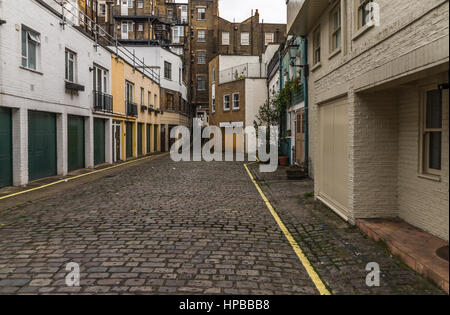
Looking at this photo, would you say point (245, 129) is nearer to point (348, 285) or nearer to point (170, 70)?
point (170, 70)

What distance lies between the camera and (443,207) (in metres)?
5.34

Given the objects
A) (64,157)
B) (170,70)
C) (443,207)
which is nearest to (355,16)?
(443,207)

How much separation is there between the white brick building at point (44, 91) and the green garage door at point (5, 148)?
31 millimetres

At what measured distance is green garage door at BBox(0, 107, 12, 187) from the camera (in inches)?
459

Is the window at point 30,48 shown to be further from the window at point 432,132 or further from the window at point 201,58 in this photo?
the window at point 201,58

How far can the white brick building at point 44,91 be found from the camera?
11969 millimetres

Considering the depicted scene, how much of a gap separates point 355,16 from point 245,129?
972 inches

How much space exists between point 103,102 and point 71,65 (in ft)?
11.3

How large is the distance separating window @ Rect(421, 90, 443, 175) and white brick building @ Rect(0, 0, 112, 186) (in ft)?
36.2

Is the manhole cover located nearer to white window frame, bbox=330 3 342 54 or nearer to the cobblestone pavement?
the cobblestone pavement

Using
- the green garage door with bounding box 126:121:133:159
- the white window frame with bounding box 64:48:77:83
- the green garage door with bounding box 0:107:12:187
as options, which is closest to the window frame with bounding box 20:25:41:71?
the green garage door with bounding box 0:107:12:187

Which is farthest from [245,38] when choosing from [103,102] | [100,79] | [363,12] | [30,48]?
[363,12]

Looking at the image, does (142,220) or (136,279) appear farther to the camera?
(142,220)
